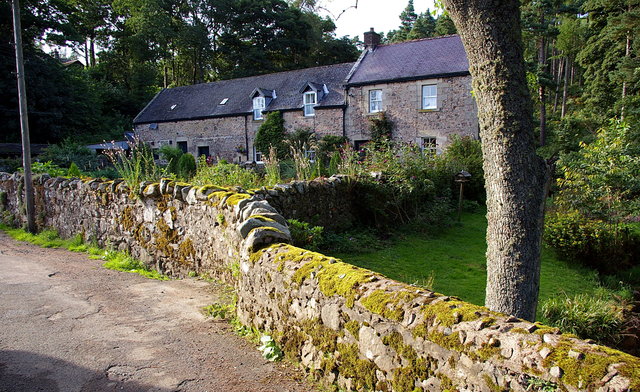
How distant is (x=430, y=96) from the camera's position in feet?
71.7

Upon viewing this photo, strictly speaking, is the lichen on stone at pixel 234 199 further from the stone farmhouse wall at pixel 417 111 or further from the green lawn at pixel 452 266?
the stone farmhouse wall at pixel 417 111

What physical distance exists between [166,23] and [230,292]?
4173 centimetres

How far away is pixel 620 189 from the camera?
9.99 m

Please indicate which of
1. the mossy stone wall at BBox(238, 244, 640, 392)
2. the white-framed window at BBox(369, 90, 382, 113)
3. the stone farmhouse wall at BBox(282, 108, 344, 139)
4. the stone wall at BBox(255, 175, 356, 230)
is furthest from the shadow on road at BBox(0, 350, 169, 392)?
the stone farmhouse wall at BBox(282, 108, 344, 139)

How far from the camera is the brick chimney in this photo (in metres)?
24.5

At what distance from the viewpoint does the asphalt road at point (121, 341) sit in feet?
11.9

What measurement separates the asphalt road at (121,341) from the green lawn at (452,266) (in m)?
3.49

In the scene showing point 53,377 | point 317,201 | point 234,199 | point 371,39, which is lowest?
point 53,377

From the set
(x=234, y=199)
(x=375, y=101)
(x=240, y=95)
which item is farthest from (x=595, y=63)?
(x=234, y=199)

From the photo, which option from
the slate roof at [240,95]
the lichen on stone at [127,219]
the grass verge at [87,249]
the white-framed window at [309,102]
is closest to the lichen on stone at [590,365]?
the grass verge at [87,249]

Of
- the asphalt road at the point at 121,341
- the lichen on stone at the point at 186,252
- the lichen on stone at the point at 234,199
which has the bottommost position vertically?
the asphalt road at the point at 121,341

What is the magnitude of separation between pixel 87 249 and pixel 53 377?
622cm

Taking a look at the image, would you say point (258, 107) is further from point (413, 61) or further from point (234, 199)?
point (234, 199)

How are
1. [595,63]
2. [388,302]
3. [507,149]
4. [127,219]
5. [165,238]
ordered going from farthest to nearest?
[595,63]
[127,219]
[165,238]
[507,149]
[388,302]
